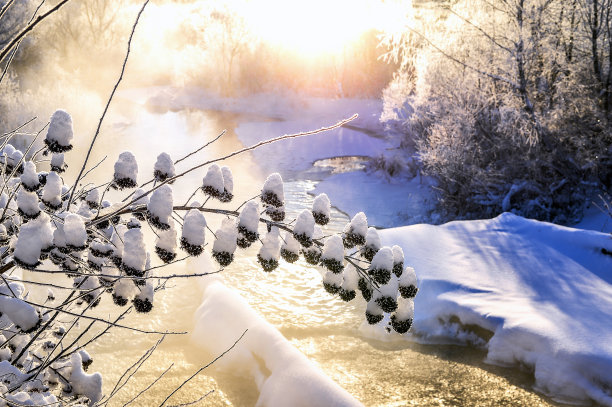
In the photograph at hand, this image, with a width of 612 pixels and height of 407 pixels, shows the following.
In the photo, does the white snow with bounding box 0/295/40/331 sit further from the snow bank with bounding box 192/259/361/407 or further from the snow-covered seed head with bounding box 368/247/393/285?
the snow bank with bounding box 192/259/361/407

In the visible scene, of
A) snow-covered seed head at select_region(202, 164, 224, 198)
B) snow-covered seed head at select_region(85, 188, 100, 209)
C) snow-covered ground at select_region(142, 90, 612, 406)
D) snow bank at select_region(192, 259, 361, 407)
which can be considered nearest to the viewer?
snow-covered seed head at select_region(202, 164, 224, 198)

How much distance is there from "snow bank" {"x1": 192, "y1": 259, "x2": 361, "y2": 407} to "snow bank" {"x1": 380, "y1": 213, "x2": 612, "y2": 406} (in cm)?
267

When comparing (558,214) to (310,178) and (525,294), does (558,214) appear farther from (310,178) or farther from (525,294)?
(310,178)

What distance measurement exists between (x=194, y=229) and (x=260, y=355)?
196 inches

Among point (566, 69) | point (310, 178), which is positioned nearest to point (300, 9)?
point (310, 178)

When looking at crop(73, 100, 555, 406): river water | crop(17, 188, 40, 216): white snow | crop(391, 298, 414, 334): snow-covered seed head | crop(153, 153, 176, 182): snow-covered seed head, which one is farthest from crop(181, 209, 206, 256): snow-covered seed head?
crop(73, 100, 555, 406): river water

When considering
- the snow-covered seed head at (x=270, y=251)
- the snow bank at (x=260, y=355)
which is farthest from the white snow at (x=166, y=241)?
the snow bank at (x=260, y=355)

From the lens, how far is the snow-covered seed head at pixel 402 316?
2.03m

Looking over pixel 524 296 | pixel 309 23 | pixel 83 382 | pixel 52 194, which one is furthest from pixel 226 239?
pixel 309 23

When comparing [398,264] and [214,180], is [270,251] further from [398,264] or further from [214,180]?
[398,264]

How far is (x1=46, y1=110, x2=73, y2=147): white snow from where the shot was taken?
5.41 ft

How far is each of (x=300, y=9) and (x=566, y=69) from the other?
116ft

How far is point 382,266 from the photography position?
5.88 ft

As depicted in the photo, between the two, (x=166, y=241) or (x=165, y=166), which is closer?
(x=166, y=241)
